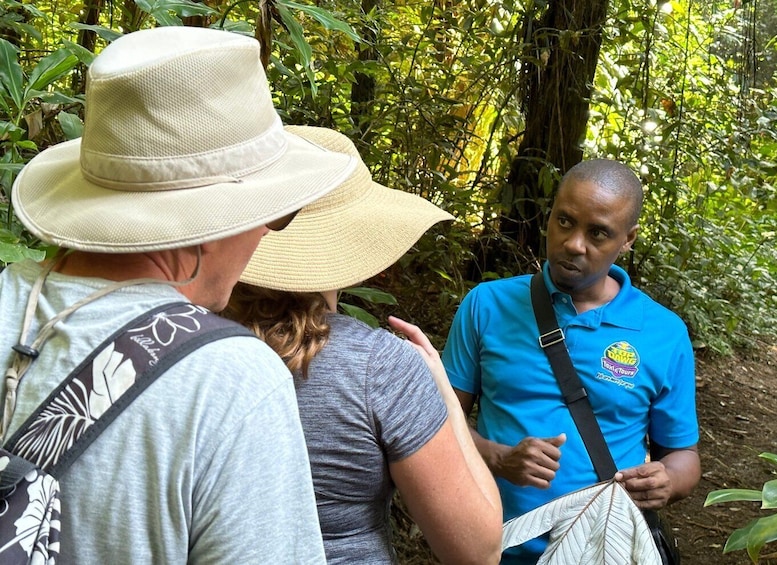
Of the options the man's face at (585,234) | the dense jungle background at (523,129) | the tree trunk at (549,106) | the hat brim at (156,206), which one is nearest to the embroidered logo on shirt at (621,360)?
the man's face at (585,234)

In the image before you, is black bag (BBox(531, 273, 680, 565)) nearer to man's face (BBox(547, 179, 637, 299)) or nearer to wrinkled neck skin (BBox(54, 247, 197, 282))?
man's face (BBox(547, 179, 637, 299))

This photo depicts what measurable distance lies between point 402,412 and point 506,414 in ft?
3.93

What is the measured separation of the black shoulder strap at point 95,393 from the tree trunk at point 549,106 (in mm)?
3888

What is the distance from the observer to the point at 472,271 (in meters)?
5.29

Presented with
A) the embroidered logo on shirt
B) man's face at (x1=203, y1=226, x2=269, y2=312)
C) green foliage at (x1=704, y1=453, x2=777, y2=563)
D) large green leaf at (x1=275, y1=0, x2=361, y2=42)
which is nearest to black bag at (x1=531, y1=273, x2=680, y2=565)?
the embroidered logo on shirt

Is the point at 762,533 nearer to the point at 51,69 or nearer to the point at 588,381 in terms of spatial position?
the point at 588,381

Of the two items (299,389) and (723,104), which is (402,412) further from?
(723,104)

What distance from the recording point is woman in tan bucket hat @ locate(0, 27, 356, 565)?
0.88 meters

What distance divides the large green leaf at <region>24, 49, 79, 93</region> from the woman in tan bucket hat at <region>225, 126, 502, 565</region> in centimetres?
85

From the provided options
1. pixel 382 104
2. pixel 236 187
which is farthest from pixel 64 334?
pixel 382 104

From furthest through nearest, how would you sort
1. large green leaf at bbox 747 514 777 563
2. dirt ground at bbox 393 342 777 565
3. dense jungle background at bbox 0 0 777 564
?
dense jungle background at bbox 0 0 777 564 → dirt ground at bbox 393 342 777 565 → large green leaf at bbox 747 514 777 563

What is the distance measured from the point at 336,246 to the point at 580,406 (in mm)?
1182

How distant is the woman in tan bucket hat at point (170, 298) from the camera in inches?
34.5

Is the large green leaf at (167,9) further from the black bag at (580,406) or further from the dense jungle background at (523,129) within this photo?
the dense jungle background at (523,129)
